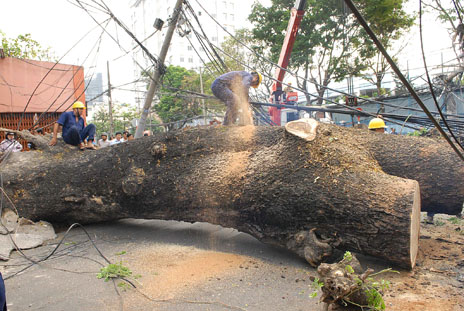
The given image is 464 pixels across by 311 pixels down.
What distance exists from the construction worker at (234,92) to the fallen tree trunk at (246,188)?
65cm

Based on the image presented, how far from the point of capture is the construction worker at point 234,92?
5016 millimetres

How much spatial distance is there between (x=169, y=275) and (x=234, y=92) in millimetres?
2933

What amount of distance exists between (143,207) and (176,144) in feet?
3.10

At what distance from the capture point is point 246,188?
364 cm

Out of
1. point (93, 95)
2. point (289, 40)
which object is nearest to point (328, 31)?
point (289, 40)

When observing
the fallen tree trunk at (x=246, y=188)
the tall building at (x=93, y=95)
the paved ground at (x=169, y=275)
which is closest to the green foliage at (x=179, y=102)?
the tall building at (x=93, y=95)

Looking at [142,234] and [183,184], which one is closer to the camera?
[183,184]

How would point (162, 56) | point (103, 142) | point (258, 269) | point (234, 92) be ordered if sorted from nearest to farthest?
point (258, 269) → point (234, 92) → point (162, 56) → point (103, 142)

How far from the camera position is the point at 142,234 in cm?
471

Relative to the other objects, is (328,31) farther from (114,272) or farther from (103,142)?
(114,272)

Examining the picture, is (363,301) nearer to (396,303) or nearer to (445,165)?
(396,303)

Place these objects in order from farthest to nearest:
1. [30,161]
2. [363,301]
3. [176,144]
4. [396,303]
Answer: [30,161] < [176,144] < [396,303] < [363,301]

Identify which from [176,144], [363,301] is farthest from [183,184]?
[363,301]

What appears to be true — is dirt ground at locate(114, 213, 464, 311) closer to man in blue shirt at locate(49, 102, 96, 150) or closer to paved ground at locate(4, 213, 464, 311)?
paved ground at locate(4, 213, 464, 311)
